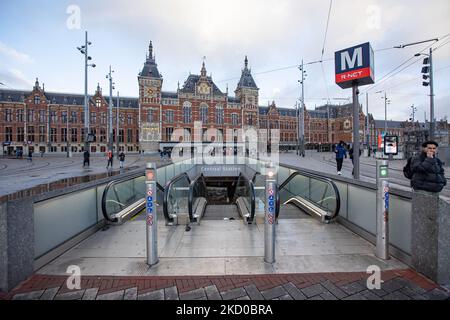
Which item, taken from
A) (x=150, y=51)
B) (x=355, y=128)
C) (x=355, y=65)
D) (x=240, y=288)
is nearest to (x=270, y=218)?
(x=240, y=288)

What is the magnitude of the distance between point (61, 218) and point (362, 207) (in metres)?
6.24

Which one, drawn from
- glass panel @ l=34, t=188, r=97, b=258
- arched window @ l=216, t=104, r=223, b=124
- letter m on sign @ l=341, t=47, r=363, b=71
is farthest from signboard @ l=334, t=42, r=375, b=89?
arched window @ l=216, t=104, r=223, b=124

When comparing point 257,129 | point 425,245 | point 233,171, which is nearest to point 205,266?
point 425,245

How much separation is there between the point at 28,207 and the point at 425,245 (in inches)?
231

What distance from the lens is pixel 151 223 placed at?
395cm

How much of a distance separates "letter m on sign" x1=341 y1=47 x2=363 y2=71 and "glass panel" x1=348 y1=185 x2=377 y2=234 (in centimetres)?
409

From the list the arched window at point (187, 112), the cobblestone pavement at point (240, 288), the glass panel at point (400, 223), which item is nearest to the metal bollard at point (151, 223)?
the cobblestone pavement at point (240, 288)

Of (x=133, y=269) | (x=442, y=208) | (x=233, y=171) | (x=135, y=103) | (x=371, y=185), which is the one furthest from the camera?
(x=135, y=103)

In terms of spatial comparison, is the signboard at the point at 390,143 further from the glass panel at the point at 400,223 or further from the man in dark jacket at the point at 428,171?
the glass panel at the point at 400,223

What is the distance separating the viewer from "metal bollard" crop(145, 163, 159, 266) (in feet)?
12.6

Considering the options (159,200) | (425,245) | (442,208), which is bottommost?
(159,200)

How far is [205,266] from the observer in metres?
3.81

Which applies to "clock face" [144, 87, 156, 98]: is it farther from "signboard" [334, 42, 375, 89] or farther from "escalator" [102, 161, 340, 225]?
"signboard" [334, 42, 375, 89]

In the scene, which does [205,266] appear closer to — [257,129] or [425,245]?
[425,245]
